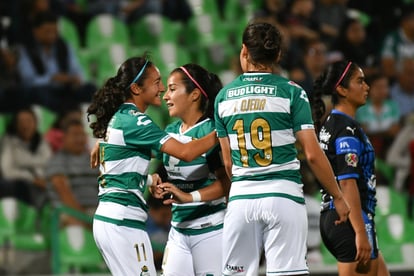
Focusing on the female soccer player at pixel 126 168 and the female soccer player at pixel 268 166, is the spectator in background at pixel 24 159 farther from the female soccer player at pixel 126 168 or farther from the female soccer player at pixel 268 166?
the female soccer player at pixel 268 166

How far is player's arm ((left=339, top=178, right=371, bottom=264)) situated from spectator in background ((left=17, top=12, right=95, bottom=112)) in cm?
534

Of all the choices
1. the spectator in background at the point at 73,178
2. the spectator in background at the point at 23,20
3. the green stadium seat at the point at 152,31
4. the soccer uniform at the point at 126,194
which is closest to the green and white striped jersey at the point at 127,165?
the soccer uniform at the point at 126,194

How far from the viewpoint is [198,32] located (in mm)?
11898

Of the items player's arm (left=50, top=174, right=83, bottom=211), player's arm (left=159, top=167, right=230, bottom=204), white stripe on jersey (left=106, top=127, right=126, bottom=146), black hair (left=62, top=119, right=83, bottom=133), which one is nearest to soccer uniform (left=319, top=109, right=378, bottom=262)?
player's arm (left=159, top=167, right=230, bottom=204)

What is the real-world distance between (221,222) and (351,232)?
772mm

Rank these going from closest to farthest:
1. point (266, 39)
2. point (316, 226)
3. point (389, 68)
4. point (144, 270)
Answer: point (266, 39) → point (144, 270) → point (316, 226) → point (389, 68)

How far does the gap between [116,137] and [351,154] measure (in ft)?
4.51

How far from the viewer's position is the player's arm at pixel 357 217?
5.33 meters

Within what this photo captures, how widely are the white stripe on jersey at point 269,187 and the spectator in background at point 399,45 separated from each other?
22.2 ft

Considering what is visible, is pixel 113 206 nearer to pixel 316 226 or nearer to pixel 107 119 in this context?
pixel 107 119

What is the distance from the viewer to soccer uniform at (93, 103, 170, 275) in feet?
16.7

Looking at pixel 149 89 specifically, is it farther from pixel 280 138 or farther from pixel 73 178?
pixel 73 178

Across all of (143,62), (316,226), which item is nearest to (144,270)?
(143,62)

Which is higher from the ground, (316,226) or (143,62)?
(143,62)
